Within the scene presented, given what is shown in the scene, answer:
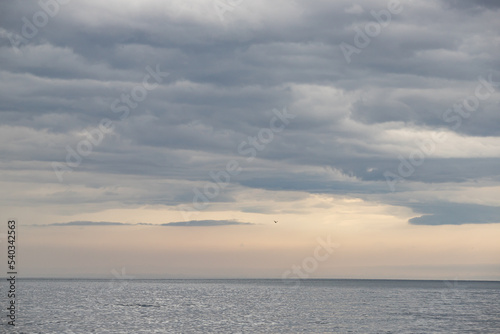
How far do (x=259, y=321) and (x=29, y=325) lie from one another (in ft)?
130

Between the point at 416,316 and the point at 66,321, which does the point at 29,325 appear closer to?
the point at 66,321

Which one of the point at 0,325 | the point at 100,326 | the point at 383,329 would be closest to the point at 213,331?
the point at 100,326

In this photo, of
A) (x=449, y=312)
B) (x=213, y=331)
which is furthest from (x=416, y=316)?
(x=213, y=331)

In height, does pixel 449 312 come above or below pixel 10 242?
below

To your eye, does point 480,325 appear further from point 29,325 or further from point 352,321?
point 29,325

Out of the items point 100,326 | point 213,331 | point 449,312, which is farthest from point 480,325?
point 100,326

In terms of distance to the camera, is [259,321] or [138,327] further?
[259,321]

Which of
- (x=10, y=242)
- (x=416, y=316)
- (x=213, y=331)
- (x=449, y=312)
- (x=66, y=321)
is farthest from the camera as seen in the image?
(x=449, y=312)

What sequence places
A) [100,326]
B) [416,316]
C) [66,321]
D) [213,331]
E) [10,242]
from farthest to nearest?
1. [416,316]
2. [66,321]
3. [100,326]
4. [213,331]
5. [10,242]

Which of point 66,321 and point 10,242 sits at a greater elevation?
point 10,242

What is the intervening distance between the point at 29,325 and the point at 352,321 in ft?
184

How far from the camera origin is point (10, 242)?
2643 inches

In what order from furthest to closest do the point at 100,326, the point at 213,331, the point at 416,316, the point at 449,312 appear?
the point at 449,312
the point at 416,316
the point at 100,326
the point at 213,331

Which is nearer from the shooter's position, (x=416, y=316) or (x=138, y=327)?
(x=138, y=327)
